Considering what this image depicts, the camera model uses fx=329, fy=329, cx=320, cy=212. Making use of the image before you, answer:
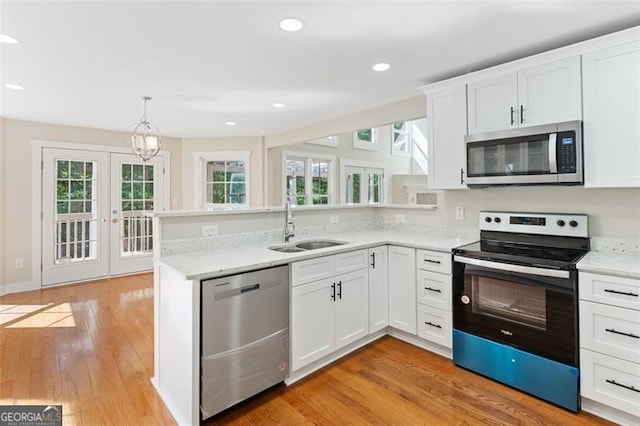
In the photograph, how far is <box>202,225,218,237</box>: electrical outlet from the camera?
2.47m

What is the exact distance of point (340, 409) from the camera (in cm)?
207

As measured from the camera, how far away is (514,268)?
7.24ft

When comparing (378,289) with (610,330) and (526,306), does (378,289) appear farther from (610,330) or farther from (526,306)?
(610,330)

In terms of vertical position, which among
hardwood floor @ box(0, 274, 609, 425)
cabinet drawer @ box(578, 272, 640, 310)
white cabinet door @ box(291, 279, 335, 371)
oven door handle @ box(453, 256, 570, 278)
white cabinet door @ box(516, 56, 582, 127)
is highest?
white cabinet door @ box(516, 56, 582, 127)

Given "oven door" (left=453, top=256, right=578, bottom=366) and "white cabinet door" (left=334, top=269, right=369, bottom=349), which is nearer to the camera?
"oven door" (left=453, top=256, right=578, bottom=366)

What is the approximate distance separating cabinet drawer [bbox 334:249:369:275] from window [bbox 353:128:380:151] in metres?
4.91

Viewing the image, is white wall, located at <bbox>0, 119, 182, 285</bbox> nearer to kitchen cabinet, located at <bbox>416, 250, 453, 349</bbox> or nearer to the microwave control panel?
kitchen cabinet, located at <bbox>416, 250, 453, 349</bbox>

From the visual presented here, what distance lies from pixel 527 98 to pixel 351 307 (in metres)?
2.08

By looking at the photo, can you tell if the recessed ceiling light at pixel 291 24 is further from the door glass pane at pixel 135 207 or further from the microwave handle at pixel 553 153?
the door glass pane at pixel 135 207

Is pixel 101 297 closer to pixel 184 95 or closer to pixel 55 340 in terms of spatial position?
pixel 55 340

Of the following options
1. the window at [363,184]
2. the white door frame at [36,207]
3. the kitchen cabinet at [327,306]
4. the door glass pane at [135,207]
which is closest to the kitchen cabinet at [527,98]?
the kitchen cabinet at [327,306]

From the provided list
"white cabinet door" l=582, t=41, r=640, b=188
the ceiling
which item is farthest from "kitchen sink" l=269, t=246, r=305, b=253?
"white cabinet door" l=582, t=41, r=640, b=188

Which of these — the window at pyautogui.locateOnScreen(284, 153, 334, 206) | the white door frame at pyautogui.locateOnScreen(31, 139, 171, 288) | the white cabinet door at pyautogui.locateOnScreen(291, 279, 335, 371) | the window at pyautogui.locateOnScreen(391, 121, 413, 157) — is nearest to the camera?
the white cabinet door at pyautogui.locateOnScreen(291, 279, 335, 371)

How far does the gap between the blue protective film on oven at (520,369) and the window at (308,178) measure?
4.41 metres
